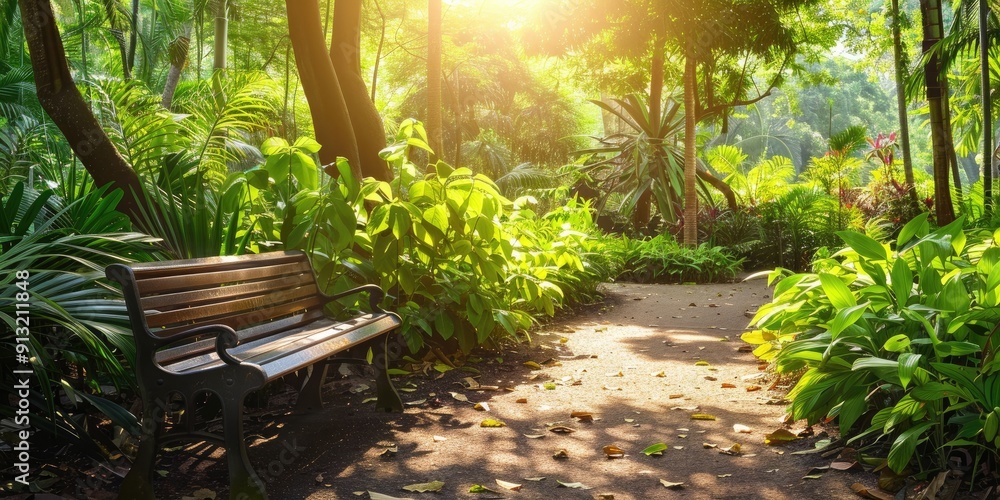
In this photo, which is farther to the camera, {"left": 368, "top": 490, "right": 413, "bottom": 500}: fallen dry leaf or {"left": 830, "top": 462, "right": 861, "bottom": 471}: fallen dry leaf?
{"left": 830, "top": 462, "right": 861, "bottom": 471}: fallen dry leaf

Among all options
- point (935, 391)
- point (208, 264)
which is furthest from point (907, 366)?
point (208, 264)

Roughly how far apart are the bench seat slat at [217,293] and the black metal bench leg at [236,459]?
50 centimetres

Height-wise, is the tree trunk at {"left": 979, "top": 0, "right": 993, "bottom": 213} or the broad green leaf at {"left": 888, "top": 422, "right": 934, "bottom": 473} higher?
the tree trunk at {"left": 979, "top": 0, "right": 993, "bottom": 213}

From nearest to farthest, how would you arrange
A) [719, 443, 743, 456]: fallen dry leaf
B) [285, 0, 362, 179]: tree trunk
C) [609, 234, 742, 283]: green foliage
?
[719, 443, 743, 456]: fallen dry leaf
[285, 0, 362, 179]: tree trunk
[609, 234, 742, 283]: green foliage

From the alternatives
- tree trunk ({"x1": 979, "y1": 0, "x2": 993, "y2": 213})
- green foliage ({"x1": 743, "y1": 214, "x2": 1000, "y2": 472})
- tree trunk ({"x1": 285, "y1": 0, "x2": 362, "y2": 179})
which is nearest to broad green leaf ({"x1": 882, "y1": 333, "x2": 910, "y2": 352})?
green foliage ({"x1": 743, "y1": 214, "x2": 1000, "y2": 472})

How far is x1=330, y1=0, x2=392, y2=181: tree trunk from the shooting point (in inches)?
265

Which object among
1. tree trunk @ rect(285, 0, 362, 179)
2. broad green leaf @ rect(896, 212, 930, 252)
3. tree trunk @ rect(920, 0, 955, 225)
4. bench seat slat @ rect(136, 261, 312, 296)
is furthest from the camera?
tree trunk @ rect(920, 0, 955, 225)

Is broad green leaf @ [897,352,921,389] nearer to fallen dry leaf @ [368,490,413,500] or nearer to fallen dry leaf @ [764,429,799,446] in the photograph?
fallen dry leaf @ [764,429,799,446]

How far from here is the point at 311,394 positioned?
4.34 meters

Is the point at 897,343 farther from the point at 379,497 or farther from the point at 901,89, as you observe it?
the point at 901,89

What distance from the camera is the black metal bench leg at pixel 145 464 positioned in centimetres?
283

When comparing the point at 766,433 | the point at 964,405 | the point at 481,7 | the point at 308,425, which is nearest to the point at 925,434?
the point at 964,405

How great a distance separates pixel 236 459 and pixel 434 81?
20.8 ft

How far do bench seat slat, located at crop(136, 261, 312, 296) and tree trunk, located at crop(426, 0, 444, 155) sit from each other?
4.23m
